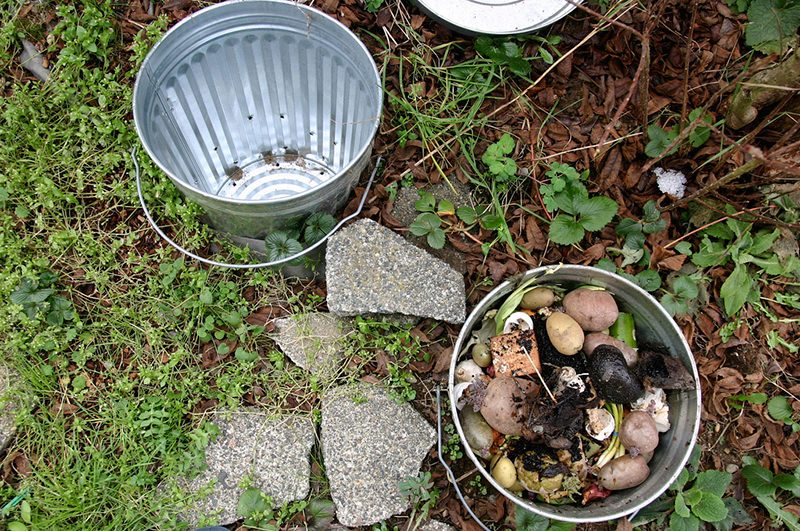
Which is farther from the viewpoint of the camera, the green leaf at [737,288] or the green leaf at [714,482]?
the green leaf at [737,288]

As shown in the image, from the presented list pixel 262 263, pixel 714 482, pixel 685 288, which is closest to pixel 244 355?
pixel 262 263

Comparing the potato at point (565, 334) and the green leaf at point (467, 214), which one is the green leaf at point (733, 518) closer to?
the potato at point (565, 334)

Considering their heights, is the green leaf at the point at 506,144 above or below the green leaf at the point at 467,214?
above

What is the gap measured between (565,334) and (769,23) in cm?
130

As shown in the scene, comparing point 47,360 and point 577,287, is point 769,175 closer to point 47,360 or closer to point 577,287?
point 577,287

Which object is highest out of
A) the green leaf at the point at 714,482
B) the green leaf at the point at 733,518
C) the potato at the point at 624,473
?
the potato at the point at 624,473

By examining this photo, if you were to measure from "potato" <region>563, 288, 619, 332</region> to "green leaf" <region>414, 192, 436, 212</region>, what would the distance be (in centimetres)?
61

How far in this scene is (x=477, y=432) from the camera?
6.06 ft

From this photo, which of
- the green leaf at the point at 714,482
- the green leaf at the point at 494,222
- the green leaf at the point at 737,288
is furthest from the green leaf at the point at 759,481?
the green leaf at the point at 494,222

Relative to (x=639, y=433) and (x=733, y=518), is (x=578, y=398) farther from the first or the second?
(x=733, y=518)

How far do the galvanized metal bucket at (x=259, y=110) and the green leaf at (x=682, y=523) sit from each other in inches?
60.7

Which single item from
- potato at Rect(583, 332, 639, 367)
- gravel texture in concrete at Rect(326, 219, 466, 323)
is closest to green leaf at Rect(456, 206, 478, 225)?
gravel texture in concrete at Rect(326, 219, 466, 323)

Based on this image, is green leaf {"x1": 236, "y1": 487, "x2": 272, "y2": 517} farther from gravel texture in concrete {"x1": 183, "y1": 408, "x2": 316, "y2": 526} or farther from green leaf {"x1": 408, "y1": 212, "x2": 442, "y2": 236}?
green leaf {"x1": 408, "y1": 212, "x2": 442, "y2": 236}

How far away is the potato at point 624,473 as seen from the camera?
175 centimetres
